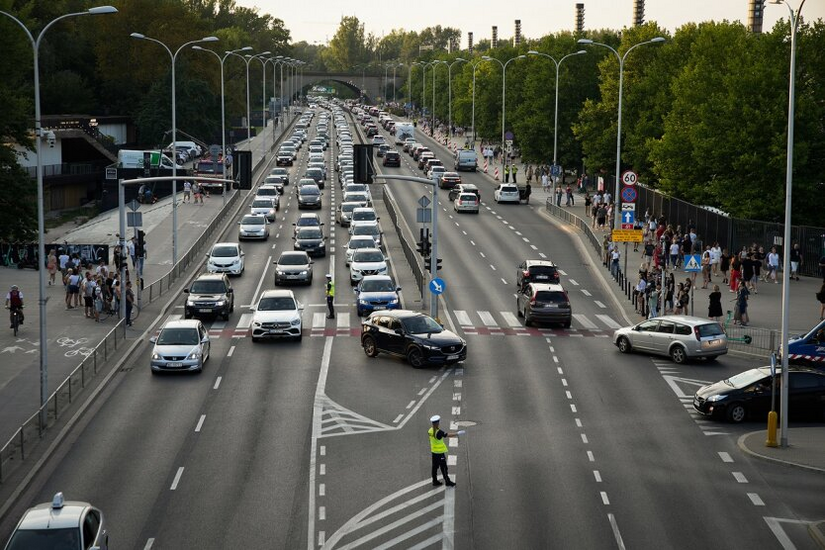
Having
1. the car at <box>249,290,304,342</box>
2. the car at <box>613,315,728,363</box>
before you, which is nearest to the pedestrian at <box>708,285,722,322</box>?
the car at <box>613,315,728,363</box>

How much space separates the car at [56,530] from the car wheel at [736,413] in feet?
56.7

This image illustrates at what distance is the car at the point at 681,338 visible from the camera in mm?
36031

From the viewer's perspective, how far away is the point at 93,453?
26469 millimetres

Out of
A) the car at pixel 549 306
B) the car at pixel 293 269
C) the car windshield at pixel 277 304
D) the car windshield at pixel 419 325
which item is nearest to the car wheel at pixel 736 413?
the car windshield at pixel 419 325

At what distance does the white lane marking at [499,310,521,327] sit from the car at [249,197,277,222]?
26729mm

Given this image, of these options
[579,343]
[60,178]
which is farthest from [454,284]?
[60,178]

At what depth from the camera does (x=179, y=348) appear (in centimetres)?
3456

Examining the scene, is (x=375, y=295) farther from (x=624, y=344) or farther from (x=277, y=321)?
(x=624, y=344)

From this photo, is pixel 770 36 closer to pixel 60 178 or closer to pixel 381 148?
pixel 60 178

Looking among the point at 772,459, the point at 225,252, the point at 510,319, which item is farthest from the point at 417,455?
the point at 225,252

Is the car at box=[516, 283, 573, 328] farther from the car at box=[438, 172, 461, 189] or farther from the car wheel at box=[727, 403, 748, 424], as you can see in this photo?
the car at box=[438, 172, 461, 189]

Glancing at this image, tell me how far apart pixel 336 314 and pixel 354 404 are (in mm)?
14489

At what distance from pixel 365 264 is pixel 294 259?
10.3 feet

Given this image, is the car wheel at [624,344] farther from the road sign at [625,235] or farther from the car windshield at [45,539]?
the car windshield at [45,539]
